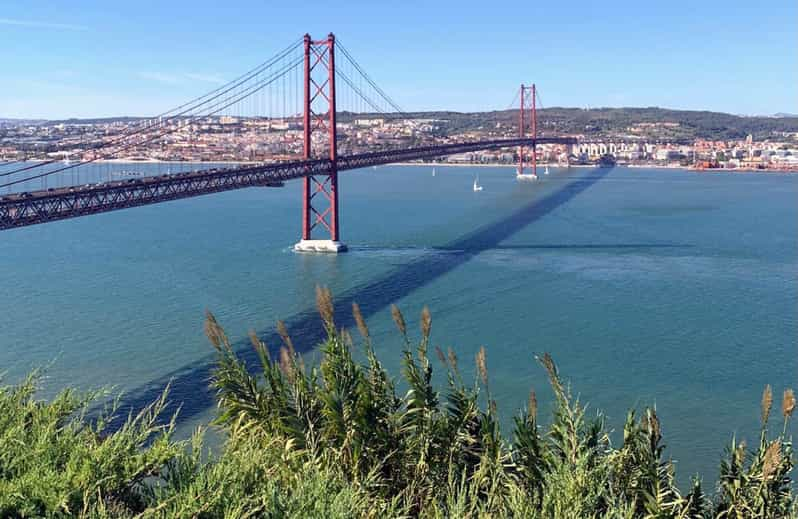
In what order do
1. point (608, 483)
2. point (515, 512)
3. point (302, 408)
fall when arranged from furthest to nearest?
point (302, 408) < point (608, 483) < point (515, 512)

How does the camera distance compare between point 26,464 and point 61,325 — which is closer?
point 26,464

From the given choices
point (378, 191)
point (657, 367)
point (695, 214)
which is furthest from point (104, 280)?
point (378, 191)

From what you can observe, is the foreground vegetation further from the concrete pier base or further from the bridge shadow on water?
the concrete pier base

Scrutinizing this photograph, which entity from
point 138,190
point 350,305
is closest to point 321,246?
point 350,305

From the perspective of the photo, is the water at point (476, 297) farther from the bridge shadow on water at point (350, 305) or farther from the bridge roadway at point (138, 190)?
the bridge roadway at point (138, 190)

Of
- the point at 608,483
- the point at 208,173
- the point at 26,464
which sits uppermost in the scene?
the point at 208,173

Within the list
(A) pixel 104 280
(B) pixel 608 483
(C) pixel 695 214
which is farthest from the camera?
(C) pixel 695 214

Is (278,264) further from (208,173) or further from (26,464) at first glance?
(26,464)

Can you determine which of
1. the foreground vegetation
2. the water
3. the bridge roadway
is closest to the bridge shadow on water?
the water
